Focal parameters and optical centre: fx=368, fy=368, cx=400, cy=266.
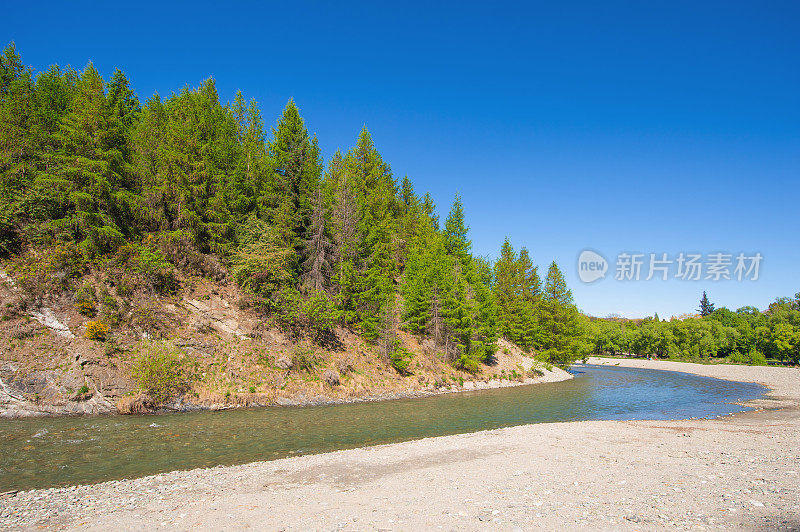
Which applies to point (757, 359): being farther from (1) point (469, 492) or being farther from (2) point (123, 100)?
(2) point (123, 100)

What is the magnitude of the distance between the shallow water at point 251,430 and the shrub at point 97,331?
5857mm

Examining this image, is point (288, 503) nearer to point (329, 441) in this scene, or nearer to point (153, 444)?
point (329, 441)

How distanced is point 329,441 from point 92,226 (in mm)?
24580

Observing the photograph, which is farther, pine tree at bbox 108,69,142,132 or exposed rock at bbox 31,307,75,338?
pine tree at bbox 108,69,142,132

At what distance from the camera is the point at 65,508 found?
Answer: 9.77 m

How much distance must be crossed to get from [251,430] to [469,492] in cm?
1377

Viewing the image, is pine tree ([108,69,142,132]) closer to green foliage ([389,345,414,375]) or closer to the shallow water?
the shallow water

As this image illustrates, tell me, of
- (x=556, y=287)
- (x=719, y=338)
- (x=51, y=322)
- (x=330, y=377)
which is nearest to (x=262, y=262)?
(x=330, y=377)

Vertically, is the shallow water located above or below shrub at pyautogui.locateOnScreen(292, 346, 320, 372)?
below

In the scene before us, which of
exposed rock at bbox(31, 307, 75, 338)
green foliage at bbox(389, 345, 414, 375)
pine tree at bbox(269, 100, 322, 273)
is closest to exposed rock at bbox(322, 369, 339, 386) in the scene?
green foliage at bbox(389, 345, 414, 375)

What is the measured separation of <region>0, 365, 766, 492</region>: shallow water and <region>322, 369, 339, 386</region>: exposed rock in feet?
9.36

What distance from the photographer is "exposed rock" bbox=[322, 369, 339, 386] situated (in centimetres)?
3022

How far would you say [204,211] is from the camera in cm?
3375

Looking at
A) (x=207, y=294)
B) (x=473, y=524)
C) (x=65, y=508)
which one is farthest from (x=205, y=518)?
(x=207, y=294)
